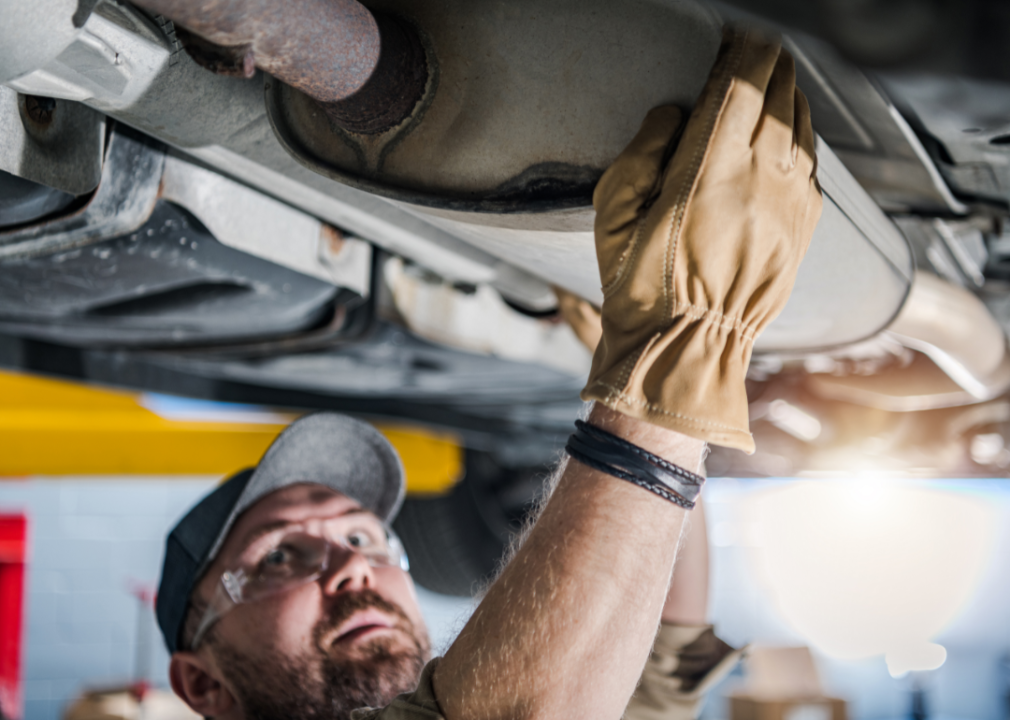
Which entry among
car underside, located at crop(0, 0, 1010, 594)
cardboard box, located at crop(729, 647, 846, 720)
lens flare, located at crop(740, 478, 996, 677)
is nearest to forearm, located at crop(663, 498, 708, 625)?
car underside, located at crop(0, 0, 1010, 594)

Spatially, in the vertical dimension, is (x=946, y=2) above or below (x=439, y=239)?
above

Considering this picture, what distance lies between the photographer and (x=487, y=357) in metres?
1.49

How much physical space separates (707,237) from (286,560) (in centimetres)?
80

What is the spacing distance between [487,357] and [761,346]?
21.1 inches

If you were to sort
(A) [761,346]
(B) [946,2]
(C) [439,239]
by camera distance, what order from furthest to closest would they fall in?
(A) [761,346] < (C) [439,239] < (B) [946,2]

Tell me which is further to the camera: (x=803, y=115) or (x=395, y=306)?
(x=395, y=306)

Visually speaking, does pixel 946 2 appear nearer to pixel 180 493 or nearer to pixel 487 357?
pixel 487 357

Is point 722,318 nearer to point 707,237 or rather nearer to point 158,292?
point 707,237

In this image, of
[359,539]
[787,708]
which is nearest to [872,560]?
[787,708]

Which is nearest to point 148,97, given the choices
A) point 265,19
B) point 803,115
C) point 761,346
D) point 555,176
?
point 265,19

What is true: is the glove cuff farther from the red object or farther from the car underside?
the red object

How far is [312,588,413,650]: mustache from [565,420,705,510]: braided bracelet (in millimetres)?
569

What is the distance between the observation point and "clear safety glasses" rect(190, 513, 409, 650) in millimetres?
1092

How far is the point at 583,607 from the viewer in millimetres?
577
